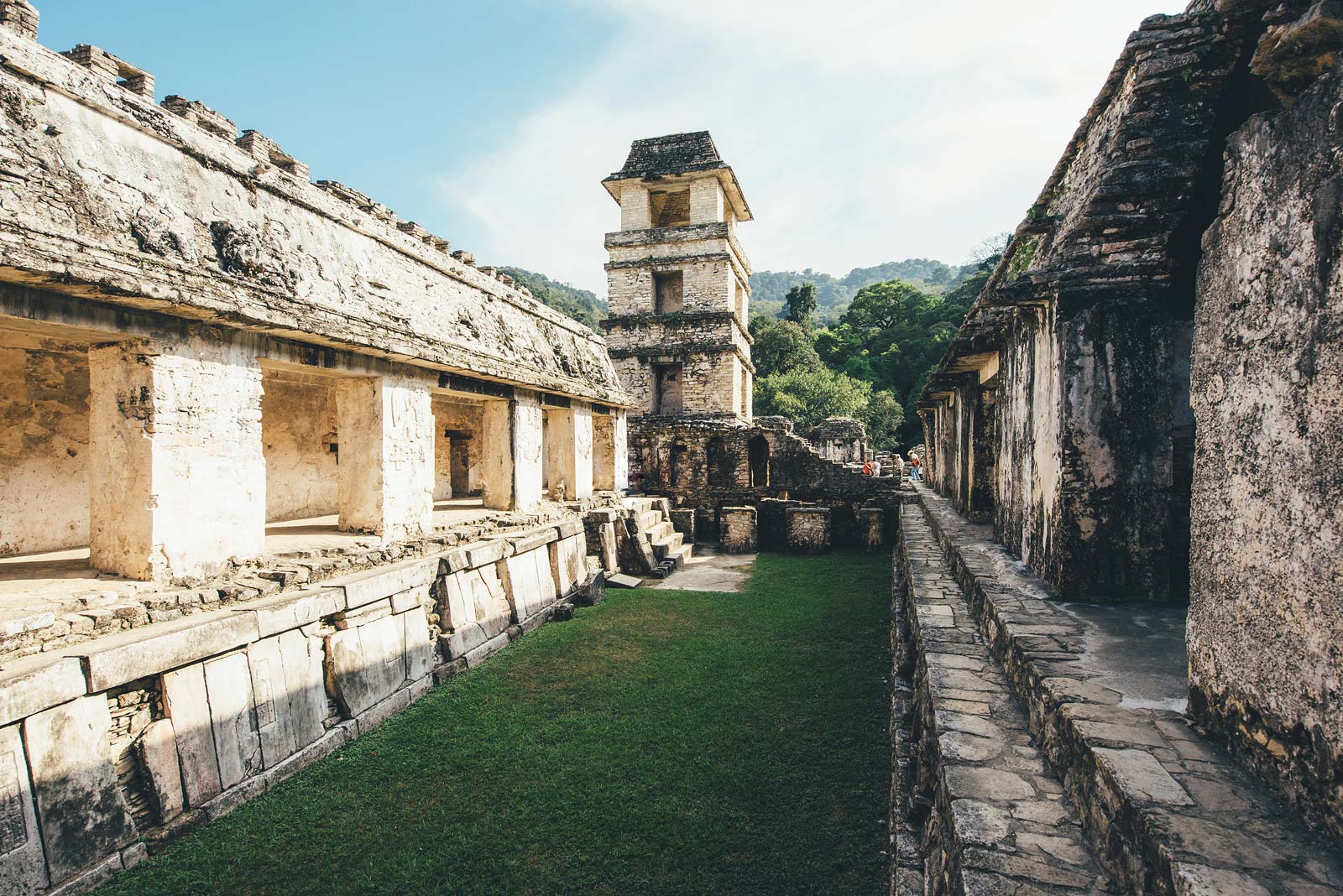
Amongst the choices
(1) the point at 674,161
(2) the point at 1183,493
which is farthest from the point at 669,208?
(2) the point at 1183,493

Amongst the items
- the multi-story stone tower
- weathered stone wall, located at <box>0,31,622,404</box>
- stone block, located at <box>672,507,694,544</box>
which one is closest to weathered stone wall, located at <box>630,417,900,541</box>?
stone block, located at <box>672,507,694,544</box>

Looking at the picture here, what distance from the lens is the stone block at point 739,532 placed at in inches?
504

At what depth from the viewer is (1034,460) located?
4.98m

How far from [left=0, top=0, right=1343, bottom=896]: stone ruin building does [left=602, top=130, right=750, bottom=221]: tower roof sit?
12685 mm

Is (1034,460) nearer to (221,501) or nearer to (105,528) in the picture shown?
(221,501)

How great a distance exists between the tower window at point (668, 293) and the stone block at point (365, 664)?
16.3 m

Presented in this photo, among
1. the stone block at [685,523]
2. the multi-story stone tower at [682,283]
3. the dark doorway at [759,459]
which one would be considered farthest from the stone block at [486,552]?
the multi-story stone tower at [682,283]

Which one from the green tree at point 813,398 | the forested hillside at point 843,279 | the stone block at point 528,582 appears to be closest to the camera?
the stone block at point 528,582

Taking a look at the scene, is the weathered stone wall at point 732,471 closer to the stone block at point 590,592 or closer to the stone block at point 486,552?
the stone block at point 590,592

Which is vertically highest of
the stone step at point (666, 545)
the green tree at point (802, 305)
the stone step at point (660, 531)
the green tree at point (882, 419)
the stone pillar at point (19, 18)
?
the green tree at point (802, 305)

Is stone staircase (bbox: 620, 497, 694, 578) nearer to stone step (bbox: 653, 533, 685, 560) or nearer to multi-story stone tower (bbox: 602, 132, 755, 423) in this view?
stone step (bbox: 653, 533, 685, 560)

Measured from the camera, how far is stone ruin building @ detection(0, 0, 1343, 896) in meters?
2.05

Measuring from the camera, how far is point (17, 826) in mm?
2889

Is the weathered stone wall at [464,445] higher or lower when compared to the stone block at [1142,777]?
higher
